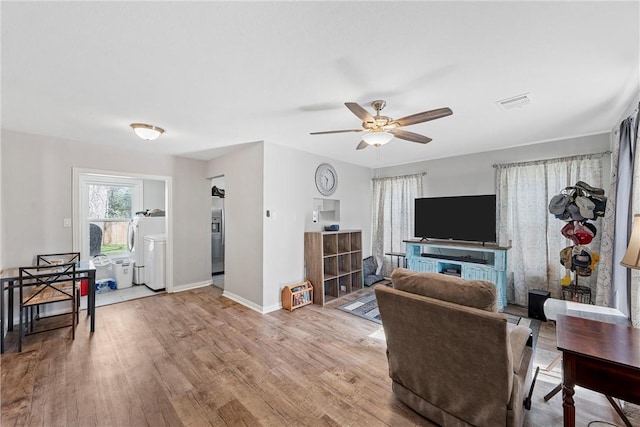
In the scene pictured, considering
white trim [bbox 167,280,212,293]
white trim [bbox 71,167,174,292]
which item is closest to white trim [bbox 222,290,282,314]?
white trim [bbox 167,280,212,293]

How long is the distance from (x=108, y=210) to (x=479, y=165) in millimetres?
7299

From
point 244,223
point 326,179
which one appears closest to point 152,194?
point 244,223

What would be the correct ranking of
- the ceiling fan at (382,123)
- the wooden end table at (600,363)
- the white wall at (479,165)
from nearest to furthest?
1. the wooden end table at (600,363)
2. the ceiling fan at (382,123)
3. the white wall at (479,165)

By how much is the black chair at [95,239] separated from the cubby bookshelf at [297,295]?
4322mm

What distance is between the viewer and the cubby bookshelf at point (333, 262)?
4051mm

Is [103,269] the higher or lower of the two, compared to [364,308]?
higher

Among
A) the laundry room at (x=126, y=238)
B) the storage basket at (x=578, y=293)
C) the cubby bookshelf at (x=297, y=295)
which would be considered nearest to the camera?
the storage basket at (x=578, y=293)

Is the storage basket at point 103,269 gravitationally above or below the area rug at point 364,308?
above

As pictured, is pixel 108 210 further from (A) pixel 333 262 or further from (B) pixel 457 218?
(B) pixel 457 218

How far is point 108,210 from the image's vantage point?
215 inches

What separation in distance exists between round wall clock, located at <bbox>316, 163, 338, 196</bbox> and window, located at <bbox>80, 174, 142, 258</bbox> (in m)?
4.13

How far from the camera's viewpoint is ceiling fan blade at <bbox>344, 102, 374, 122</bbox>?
1.95 m

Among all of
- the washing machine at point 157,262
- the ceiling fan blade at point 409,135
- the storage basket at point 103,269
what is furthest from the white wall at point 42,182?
the ceiling fan blade at point 409,135

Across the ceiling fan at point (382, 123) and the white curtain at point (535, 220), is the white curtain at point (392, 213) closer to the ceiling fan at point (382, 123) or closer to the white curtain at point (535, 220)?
the white curtain at point (535, 220)
